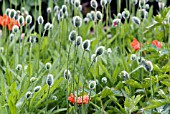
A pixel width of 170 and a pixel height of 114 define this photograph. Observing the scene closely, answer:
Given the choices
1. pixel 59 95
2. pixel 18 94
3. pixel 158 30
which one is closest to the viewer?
pixel 18 94

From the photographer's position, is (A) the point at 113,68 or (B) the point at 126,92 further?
(A) the point at 113,68

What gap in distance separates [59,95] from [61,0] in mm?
2666

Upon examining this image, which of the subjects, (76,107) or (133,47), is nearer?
(76,107)

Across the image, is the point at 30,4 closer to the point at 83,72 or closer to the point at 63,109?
the point at 83,72

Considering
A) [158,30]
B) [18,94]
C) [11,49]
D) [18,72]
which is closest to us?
[18,94]

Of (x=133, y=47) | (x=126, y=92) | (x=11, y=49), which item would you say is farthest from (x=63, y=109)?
(x=11, y=49)

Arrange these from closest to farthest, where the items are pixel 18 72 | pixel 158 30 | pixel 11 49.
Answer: pixel 18 72 → pixel 11 49 → pixel 158 30

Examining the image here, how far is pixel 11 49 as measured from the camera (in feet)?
11.8

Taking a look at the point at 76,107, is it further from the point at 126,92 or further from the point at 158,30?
the point at 158,30

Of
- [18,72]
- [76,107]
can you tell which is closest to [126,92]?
[76,107]

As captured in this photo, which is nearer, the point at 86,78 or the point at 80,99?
the point at 80,99

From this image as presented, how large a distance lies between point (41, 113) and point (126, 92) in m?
0.44

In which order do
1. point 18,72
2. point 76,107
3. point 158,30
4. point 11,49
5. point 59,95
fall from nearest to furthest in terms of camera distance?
point 76,107
point 59,95
point 18,72
point 11,49
point 158,30

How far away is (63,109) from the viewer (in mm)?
2416
